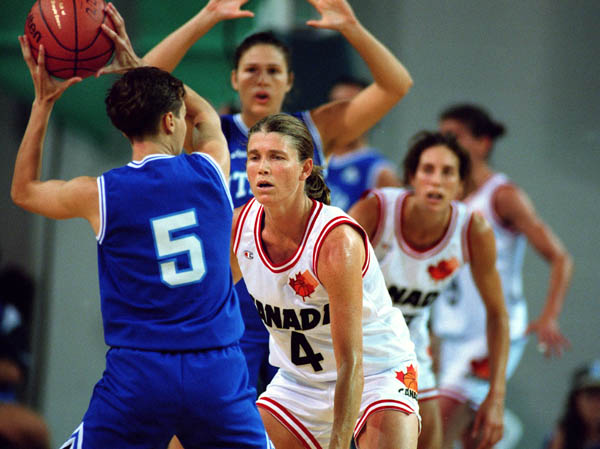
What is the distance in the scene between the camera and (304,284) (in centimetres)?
285

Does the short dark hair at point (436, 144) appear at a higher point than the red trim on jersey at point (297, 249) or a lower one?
higher

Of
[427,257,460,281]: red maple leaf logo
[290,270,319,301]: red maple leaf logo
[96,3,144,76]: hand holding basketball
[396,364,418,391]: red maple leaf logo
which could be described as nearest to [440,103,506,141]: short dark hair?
[427,257,460,281]: red maple leaf logo

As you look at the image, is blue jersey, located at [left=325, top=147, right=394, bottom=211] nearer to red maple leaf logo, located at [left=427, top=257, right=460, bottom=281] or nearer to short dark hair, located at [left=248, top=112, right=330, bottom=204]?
red maple leaf logo, located at [left=427, top=257, right=460, bottom=281]

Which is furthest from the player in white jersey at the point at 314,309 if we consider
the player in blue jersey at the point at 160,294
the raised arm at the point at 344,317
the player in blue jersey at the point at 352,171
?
the player in blue jersey at the point at 352,171

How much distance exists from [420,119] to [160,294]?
205 inches

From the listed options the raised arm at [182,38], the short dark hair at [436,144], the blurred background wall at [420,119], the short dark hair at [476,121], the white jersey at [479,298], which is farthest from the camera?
the blurred background wall at [420,119]

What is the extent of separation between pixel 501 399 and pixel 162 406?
1.79m

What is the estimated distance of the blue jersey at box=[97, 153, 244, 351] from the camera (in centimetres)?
254

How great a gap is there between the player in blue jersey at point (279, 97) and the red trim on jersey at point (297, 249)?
2.38 feet

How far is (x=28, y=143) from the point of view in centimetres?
284

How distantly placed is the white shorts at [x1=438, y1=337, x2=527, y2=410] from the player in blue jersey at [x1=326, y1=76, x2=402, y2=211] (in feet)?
3.97

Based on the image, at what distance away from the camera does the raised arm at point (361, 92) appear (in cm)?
369

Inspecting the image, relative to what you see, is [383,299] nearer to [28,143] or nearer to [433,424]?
[433,424]

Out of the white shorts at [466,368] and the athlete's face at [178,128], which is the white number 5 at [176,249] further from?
the white shorts at [466,368]
